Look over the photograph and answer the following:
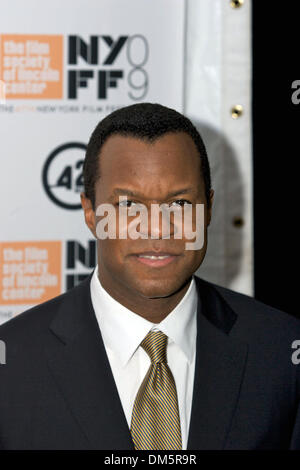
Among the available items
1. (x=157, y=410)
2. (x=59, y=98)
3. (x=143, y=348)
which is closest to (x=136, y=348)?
(x=143, y=348)

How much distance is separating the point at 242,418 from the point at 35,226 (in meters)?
1.15

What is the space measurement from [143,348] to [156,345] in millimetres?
29

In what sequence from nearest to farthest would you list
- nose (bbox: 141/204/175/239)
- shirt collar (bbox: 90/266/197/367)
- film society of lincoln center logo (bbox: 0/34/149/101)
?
nose (bbox: 141/204/175/239) < shirt collar (bbox: 90/266/197/367) < film society of lincoln center logo (bbox: 0/34/149/101)

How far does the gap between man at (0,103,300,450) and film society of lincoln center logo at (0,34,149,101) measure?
89cm

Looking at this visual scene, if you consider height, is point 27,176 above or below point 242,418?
above

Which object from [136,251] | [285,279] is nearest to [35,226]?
[285,279]

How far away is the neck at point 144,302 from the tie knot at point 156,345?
35mm

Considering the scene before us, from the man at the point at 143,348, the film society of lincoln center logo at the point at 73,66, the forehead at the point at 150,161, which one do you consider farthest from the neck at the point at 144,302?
the film society of lincoln center logo at the point at 73,66

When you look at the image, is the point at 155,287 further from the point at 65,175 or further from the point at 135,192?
the point at 65,175

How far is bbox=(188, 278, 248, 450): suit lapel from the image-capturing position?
1.27 m

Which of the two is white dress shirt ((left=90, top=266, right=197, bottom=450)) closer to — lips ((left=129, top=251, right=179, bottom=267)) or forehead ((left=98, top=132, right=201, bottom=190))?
lips ((left=129, top=251, right=179, bottom=267))

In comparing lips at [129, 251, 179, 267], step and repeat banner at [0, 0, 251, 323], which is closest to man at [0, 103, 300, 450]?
lips at [129, 251, 179, 267]
